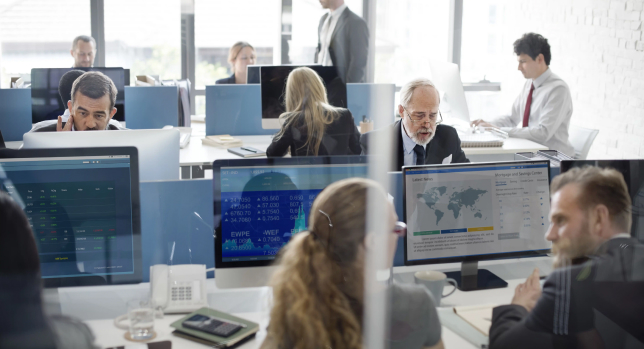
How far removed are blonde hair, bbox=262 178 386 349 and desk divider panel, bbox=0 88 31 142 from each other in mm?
2628

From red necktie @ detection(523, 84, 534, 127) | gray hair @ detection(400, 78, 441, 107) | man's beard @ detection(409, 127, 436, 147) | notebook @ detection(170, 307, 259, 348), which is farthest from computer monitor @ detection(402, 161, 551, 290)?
red necktie @ detection(523, 84, 534, 127)

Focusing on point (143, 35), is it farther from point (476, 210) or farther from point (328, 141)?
point (476, 210)

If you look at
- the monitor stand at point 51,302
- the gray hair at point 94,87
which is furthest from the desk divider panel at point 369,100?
the monitor stand at point 51,302

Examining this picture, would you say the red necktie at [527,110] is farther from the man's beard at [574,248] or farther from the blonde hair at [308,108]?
the man's beard at [574,248]

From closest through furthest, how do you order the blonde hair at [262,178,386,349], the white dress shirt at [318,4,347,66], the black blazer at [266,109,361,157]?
1. the blonde hair at [262,178,386,349]
2. the black blazer at [266,109,361,157]
3. the white dress shirt at [318,4,347,66]

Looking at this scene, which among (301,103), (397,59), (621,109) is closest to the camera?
(301,103)

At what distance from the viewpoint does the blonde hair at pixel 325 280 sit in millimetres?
1068

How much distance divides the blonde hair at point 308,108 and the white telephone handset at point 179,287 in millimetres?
1187

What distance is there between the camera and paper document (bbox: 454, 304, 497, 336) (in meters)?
1.33

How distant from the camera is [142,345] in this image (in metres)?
1.24

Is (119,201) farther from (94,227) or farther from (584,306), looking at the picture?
(584,306)

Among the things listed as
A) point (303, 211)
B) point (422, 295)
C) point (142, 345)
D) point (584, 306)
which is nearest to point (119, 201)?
point (142, 345)

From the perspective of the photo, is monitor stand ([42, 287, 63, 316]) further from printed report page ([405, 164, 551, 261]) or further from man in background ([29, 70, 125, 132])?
man in background ([29, 70, 125, 132])

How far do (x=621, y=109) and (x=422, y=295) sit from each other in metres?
3.20
